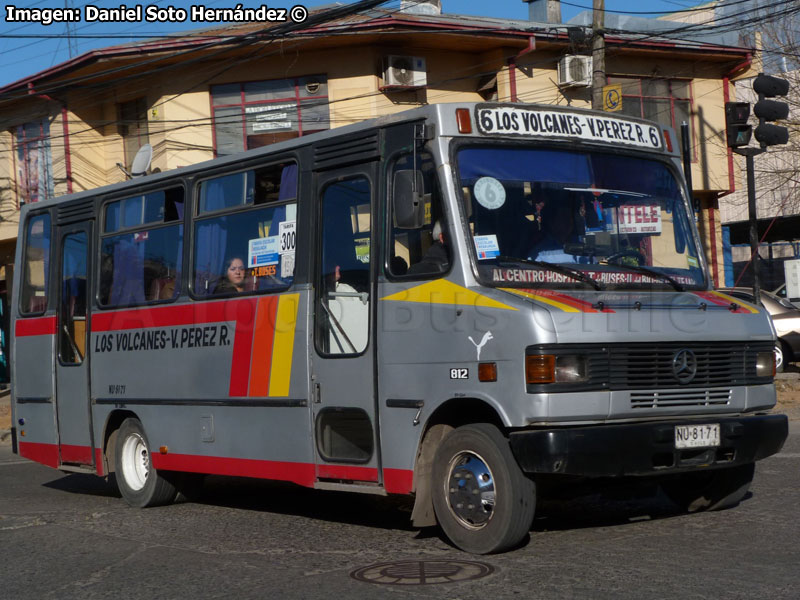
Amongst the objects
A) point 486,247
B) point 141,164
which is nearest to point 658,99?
point 141,164

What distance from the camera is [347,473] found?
8.09 m

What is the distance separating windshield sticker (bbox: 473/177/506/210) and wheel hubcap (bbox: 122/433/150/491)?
4.72m

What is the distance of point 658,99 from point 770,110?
11.9m

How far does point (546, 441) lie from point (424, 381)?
42.7 inches

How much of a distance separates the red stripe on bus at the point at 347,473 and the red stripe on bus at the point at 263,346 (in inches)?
34.3

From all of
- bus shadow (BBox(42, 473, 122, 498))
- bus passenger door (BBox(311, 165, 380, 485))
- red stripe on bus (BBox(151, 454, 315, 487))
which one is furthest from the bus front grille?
bus shadow (BBox(42, 473, 122, 498))

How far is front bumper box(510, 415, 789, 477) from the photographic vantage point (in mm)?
6602

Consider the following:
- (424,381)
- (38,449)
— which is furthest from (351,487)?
(38,449)

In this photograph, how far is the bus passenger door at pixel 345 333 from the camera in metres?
7.91

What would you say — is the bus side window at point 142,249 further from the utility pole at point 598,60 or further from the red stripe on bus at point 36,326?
the utility pole at point 598,60

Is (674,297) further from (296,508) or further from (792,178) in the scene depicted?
(792,178)

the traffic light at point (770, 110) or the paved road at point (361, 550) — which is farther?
the traffic light at point (770, 110)

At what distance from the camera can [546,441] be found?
6.59 m

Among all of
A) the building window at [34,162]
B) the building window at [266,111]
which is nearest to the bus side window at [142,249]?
the building window at [266,111]
